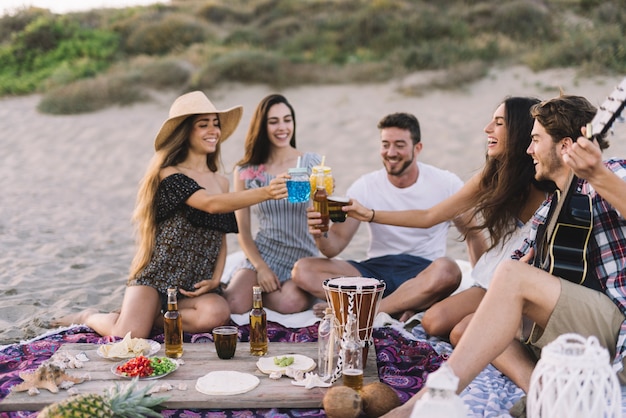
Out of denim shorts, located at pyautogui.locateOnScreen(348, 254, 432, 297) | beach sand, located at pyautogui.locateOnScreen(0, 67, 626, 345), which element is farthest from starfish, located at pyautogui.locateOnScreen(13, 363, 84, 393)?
beach sand, located at pyautogui.locateOnScreen(0, 67, 626, 345)

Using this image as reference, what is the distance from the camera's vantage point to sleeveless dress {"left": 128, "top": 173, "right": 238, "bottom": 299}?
4.95 meters

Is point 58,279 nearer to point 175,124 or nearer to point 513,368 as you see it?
point 175,124

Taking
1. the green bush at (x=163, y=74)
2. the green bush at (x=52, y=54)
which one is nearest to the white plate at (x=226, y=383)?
the green bush at (x=163, y=74)

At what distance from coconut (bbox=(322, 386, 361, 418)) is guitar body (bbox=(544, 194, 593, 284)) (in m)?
1.14

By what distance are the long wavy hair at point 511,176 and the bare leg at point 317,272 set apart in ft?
3.92

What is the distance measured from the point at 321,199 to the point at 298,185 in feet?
1.11

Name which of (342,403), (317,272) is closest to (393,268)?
(317,272)

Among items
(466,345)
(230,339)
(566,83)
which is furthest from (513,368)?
(566,83)

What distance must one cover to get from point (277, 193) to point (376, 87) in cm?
1063

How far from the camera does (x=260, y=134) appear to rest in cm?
582

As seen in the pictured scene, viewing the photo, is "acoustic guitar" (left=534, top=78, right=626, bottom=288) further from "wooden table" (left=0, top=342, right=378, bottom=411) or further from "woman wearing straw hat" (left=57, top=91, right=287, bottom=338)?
"woman wearing straw hat" (left=57, top=91, right=287, bottom=338)

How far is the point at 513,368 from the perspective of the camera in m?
3.80

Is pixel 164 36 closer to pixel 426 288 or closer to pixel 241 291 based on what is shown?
pixel 241 291

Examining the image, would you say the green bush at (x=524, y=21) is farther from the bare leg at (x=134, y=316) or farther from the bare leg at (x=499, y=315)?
the bare leg at (x=499, y=315)
